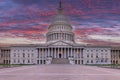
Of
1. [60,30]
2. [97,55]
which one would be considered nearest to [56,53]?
[60,30]

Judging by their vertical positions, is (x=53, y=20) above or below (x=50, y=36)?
above

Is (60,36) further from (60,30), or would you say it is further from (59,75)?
(59,75)

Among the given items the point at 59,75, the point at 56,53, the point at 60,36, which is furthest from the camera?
the point at 60,36

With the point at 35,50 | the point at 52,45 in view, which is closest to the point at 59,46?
the point at 52,45

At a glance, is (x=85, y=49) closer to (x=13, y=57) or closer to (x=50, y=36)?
(x=50, y=36)

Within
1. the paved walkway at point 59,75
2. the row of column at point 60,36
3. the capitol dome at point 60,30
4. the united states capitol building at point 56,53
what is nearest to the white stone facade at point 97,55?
the united states capitol building at point 56,53

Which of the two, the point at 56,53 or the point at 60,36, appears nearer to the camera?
the point at 56,53

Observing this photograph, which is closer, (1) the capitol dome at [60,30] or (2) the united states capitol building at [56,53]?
(2) the united states capitol building at [56,53]

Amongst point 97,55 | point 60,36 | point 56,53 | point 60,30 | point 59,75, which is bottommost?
point 97,55

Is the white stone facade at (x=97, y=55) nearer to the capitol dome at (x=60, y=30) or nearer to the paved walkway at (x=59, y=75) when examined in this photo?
the capitol dome at (x=60, y=30)

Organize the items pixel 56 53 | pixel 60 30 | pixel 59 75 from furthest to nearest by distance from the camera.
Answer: pixel 60 30 → pixel 56 53 → pixel 59 75

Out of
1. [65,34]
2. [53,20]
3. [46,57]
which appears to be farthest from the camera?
[53,20]

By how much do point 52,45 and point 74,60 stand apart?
1528 centimetres

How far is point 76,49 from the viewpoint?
149 meters
